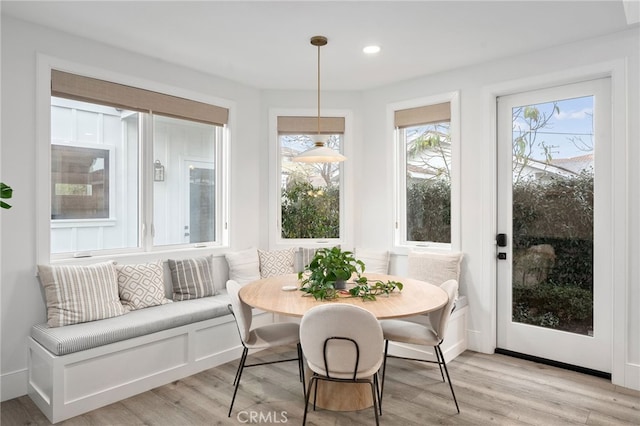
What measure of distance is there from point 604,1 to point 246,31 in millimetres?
2413

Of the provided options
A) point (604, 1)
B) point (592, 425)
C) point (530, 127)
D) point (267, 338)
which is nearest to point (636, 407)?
point (592, 425)

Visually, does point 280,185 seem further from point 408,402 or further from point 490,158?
point 408,402

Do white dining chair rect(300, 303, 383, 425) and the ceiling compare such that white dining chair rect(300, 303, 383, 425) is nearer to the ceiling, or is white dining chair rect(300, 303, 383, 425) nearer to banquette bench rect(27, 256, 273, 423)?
banquette bench rect(27, 256, 273, 423)

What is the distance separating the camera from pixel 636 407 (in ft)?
8.67

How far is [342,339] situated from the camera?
208 centimetres

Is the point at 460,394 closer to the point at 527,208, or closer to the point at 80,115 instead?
the point at 527,208

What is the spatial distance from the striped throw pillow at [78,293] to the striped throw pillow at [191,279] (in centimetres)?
56

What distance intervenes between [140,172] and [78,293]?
120 cm

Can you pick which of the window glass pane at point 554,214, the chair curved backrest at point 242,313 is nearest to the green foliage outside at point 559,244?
the window glass pane at point 554,214

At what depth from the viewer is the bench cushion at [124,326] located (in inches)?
99.1

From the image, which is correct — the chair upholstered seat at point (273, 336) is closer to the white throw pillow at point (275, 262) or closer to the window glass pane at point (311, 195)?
the white throw pillow at point (275, 262)

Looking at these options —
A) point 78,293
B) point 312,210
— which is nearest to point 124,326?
point 78,293

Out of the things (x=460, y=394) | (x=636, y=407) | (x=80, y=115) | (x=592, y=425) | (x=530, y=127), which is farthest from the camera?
(x=530, y=127)

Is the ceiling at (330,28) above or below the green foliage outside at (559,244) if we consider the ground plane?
above
